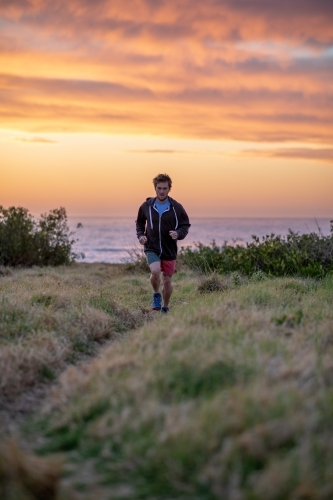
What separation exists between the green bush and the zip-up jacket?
31.4 feet

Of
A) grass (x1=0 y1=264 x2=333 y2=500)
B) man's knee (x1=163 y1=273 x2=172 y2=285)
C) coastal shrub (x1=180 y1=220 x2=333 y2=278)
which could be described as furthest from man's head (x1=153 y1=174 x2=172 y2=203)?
grass (x1=0 y1=264 x2=333 y2=500)

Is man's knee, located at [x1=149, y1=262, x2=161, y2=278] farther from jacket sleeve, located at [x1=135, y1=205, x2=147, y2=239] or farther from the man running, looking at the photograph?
jacket sleeve, located at [x1=135, y1=205, x2=147, y2=239]

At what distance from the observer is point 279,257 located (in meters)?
13.3

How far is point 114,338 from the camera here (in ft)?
23.1

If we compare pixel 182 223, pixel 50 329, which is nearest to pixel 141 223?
pixel 182 223

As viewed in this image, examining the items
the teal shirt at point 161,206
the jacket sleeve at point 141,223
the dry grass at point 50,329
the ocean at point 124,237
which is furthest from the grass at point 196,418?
the ocean at point 124,237

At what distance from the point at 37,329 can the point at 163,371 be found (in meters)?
2.51

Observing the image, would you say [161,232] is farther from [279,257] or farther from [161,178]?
[279,257]

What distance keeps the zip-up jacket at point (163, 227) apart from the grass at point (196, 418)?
359 centimetres

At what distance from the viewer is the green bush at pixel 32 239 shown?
59.4 ft

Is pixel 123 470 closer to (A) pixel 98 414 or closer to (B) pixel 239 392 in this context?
(A) pixel 98 414

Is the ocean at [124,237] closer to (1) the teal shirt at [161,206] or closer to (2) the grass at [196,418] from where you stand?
(1) the teal shirt at [161,206]

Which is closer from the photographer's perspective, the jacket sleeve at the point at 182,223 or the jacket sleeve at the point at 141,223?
the jacket sleeve at the point at 182,223

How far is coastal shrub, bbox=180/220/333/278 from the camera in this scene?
507 inches
